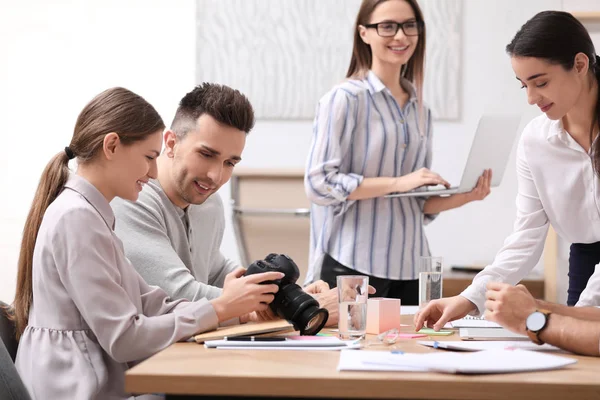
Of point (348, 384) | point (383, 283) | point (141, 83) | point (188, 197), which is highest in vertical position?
point (141, 83)

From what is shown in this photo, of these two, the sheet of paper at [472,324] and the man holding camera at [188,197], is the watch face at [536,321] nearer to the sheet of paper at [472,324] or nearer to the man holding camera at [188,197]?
the sheet of paper at [472,324]

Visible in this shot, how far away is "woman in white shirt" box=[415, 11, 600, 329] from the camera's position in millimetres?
1817

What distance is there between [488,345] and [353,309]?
251 millimetres

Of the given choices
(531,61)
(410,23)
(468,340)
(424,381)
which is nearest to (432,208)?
(410,23)

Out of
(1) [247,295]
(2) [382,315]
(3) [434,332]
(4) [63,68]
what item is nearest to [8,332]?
(1) [247,295]

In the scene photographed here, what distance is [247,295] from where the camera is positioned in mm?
1496

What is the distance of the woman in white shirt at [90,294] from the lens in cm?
139

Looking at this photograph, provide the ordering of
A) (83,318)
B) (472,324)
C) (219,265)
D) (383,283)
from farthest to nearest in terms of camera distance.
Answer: (383,283) → (219,265) → (472,324) → (83,318)

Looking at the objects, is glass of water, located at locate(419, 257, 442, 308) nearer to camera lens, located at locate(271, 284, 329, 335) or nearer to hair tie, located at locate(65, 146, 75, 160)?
camera lens, located at locate(271, 284, 329, 335)

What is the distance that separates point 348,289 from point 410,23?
127 centimetres

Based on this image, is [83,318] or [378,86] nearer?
[83,318]

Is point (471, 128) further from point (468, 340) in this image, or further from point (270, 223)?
point (468, 340)

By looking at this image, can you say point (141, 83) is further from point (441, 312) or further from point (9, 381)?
point (9, 381)

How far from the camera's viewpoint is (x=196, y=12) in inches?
178
